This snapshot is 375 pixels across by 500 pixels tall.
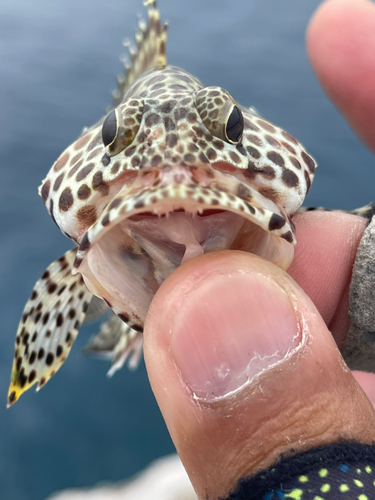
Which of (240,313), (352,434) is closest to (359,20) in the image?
(240,313)

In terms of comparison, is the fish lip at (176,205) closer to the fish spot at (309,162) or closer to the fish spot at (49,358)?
the fish spot at (309,162)

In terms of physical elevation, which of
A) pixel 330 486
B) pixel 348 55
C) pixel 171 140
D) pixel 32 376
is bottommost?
pixel 32 376

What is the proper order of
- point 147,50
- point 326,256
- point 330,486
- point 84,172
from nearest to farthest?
point 330,486 → point 84,172 → point 326,256 → point 147,50

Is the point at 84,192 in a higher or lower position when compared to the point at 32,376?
higher

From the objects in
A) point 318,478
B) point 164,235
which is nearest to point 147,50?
point 164,235

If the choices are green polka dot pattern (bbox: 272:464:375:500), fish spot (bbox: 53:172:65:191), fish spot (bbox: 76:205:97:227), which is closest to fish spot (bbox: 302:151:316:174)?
fish spot (bbox: 76:205:97:227)

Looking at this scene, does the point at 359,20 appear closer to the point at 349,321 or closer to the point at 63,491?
the point at 349,321

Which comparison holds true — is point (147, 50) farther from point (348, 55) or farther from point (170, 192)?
point (170, 192)

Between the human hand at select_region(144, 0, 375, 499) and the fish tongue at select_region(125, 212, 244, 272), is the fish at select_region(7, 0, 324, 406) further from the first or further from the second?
the human hand at select_region(144, 0, 375, 499)
